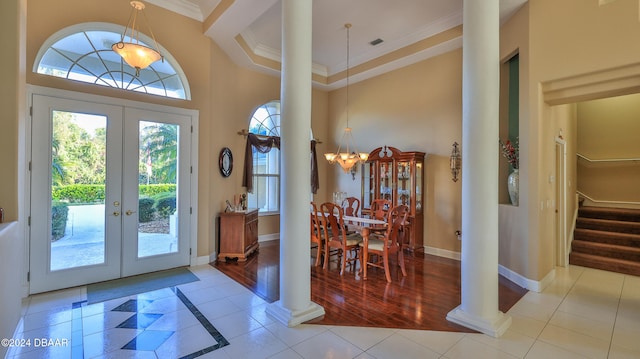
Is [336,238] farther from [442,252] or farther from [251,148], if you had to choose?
[251,148]

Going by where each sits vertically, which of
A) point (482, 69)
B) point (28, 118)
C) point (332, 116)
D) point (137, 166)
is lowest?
point (137, 166)

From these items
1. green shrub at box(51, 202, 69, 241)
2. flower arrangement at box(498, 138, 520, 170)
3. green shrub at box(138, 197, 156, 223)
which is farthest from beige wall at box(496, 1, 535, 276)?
green shrub at box(51, 202, 69, 241)

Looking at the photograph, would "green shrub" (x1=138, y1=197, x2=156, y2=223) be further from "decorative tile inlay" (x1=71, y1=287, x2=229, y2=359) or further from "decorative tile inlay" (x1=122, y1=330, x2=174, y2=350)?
"decorative tile inlay" (x1=122, y1=330, x2=174, y2=350)

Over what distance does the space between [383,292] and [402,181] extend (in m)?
2.70

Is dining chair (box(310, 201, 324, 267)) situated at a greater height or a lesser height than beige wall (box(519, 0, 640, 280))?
lesser

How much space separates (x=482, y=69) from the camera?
Result: 113 inches

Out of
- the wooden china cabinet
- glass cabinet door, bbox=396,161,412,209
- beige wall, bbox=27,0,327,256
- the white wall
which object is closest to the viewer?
the white wall

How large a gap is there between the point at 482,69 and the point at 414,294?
2.71 m

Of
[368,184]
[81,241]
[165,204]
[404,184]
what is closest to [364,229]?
[404,184]

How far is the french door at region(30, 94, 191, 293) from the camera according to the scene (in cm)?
361

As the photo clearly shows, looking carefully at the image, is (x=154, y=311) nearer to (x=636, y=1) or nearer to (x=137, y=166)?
(x=137, y=166)

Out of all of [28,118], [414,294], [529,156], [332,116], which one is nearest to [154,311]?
[28,118]

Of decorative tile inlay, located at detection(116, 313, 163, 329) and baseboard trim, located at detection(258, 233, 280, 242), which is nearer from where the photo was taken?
decorative tile inlay, located at detection(116, 313, 163, 329)

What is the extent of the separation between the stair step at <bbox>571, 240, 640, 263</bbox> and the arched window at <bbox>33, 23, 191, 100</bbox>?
7506mm
